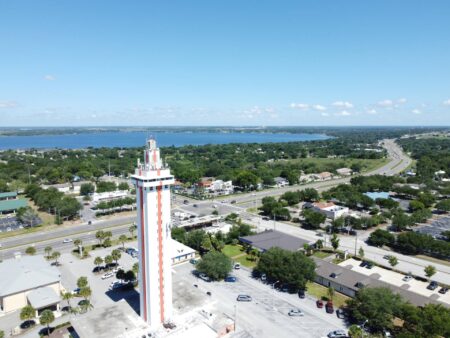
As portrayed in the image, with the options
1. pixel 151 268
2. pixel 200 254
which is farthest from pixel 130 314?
pixel 200 254

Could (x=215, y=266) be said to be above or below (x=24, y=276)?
below

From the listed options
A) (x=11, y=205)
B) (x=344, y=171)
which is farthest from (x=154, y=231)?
(x=344, y=171)

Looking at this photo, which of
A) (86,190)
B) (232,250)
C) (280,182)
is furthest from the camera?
(280,182)

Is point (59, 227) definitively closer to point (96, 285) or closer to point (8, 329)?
point (96, 285)

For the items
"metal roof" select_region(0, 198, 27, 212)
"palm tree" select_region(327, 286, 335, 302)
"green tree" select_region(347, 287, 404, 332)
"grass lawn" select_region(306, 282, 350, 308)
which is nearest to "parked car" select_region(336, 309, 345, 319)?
"grass lawn" select_region(306, 282, 350, 308)

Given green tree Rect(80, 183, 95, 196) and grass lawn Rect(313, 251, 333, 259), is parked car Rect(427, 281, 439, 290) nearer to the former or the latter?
grass lawn Rect(313, 251, 333, 259)

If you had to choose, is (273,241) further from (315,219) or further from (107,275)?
(107,275)
